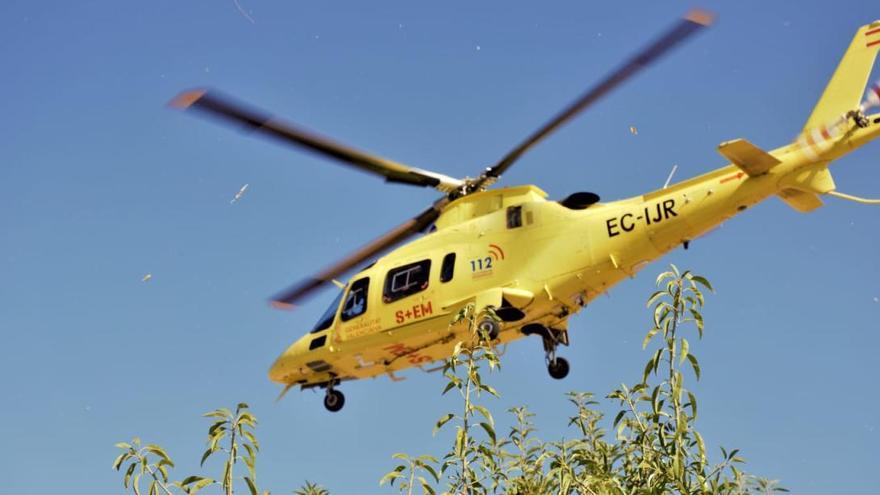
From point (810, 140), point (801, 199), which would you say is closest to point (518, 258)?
point (801, 199)

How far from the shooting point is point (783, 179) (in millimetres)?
18406

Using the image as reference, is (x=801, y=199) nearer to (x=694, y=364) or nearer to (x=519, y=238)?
(x=519, y=238)

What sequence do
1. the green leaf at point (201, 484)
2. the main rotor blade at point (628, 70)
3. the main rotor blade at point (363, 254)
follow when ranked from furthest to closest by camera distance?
the main rotor blade at point (363, 254)
the main rotor blade at point (628, 70)
the green leaf at point (201, 484)

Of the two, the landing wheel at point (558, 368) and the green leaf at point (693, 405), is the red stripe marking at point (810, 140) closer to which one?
the landing wheel at point (558, 368)

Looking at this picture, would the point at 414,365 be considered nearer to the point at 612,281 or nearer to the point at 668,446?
the point at 612,281

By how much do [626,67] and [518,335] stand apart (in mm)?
5689

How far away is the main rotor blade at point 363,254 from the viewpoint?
940 inches

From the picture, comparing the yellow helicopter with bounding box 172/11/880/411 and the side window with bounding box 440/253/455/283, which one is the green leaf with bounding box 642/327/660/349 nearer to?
the yellow helicopter with bounding box 172/11/880/411

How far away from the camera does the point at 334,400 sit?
80.1 feet

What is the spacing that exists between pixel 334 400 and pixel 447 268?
4752mm

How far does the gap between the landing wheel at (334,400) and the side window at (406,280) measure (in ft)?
10.0

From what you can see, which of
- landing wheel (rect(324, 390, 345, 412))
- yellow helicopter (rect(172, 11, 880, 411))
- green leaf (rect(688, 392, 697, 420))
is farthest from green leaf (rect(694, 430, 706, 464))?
landing wheel (rect(324, 390, 345, 412))

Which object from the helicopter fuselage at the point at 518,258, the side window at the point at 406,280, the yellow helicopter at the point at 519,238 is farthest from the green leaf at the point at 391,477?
the side window at the point at 406,280

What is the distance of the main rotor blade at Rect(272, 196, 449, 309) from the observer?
78.3 feet
